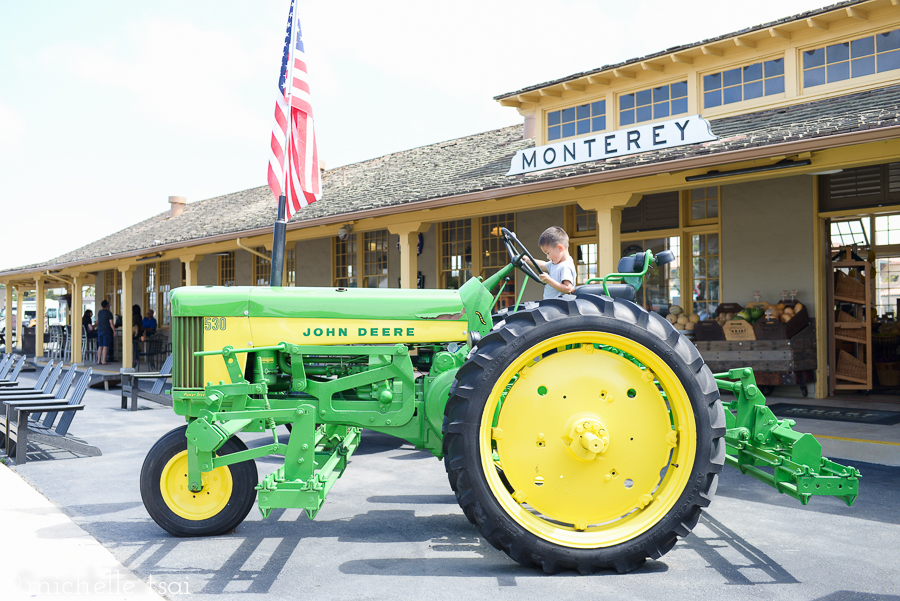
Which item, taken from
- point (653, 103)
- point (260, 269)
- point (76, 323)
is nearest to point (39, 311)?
point (76, 323)

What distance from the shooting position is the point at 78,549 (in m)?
3.66

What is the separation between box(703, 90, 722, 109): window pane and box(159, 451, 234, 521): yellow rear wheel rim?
8805mm

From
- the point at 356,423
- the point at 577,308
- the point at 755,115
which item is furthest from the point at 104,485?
the point at 755,115

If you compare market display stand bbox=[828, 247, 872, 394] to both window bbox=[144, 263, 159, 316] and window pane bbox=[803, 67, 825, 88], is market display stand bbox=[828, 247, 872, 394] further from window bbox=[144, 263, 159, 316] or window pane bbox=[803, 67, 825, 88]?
window bbox=[144, 263, 159, 316]

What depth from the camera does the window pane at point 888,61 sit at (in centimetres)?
842

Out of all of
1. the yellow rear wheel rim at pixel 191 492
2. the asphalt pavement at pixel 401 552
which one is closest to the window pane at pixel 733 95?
the asphalt pavement at pixel 401 552

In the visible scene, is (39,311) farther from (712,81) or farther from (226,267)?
(712,81)

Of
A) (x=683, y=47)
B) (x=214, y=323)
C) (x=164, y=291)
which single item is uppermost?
(x=683, y=47)

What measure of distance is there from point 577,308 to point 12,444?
592 cm

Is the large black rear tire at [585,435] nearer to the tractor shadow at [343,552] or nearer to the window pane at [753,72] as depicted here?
the tractor shadow at [343,552]

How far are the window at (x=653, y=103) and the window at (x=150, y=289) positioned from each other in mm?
17501

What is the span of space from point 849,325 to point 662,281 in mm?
2723

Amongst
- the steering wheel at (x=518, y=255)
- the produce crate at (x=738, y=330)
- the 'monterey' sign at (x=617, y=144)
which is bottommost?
the produce crate at (x=738, y=330)

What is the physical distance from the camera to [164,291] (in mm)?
22188
